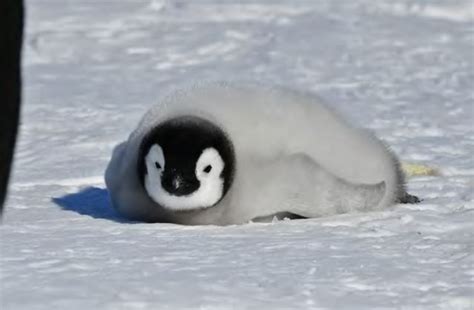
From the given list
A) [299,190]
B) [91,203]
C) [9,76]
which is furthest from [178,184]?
[9,76]

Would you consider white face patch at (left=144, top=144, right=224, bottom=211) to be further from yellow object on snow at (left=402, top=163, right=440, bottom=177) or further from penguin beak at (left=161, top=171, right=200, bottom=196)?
yellow object on snow at (left=402, top=163, right=440, bottom=177)

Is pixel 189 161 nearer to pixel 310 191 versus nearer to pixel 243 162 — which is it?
pixel 243 162

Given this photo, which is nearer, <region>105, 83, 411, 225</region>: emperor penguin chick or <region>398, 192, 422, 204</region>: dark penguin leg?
<region>105, 83, 411, 225</region>: emperor penguin chick

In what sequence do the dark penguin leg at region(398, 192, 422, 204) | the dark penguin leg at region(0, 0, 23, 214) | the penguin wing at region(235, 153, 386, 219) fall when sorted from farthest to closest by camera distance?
the dark penguin leg at region(398, 192, 422, 204) → the penguin wing at region(235, 153, 386, 219) → the dark penguin leg at region(0, 0, 23, 214)

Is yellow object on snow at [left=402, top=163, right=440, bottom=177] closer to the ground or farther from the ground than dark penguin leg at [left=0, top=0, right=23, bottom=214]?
farther from the ground

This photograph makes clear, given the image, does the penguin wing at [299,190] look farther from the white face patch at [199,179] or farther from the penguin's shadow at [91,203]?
the penguin's shadow at [91,203]

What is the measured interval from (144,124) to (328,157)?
59 cm

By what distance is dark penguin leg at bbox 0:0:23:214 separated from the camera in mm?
2629

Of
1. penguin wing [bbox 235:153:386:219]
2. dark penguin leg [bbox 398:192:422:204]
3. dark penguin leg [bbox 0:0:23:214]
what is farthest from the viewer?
dark penguin leg [bbox 398:192:422:204]

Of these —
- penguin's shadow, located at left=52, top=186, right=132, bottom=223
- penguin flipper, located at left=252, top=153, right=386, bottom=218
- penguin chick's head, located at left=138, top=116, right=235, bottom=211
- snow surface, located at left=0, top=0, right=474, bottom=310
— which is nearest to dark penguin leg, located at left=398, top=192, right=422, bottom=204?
snow surface, located at left=0, top=0, right=474, bottom=310

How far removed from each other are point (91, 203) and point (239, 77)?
8.92 ft

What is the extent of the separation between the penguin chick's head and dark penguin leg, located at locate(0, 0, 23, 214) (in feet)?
7.12

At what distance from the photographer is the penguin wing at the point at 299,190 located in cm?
497

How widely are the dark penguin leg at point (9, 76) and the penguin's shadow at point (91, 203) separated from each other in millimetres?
2490
